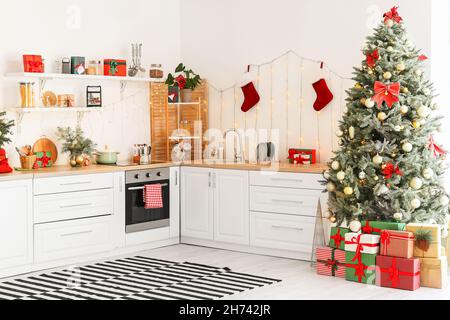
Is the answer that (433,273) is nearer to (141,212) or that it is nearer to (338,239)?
(338,239)

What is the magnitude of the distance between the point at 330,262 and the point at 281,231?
840 millimetres

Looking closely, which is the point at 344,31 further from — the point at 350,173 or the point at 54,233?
the point at 54,233

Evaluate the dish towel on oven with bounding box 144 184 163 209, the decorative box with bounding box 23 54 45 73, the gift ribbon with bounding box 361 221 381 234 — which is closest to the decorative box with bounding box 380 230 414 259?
the gift ribbon with bounding box 361 221 381 234

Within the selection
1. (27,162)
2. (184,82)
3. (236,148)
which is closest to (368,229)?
(236,148)

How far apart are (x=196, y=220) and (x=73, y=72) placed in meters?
1.80

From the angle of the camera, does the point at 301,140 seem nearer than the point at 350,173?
No

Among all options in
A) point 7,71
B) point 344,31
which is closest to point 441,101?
point 344,31

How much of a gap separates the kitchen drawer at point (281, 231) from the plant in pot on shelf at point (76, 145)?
1.59m

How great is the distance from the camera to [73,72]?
6945 mm

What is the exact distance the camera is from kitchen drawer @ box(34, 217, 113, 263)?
246 inches

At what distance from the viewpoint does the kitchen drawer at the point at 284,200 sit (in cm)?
654

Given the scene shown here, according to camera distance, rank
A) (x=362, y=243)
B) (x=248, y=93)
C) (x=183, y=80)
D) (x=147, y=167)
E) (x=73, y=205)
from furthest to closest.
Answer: (x=183, y=80) < (x=248, y=93) < (x=147, y=167) < (x=73, y=205) < (x=362, y=243)

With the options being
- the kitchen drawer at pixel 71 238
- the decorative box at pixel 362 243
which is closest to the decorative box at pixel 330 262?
the decorative box at pixel 362 243

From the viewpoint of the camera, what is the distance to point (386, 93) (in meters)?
5.76
